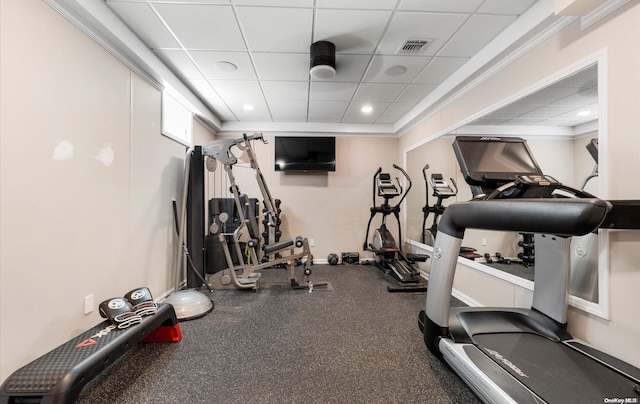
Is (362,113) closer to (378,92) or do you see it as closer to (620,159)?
(378,92)

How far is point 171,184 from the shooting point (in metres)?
3.10

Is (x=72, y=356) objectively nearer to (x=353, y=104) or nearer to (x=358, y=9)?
(x=358, y=9)

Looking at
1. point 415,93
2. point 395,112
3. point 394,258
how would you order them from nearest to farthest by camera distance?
point 415,93, point 394,258, point 395,112

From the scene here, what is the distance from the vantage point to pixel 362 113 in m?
4.25

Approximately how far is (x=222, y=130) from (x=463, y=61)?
4.02 meters

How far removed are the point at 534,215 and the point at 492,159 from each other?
749 mm

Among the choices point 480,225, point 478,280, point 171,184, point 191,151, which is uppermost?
point 191,151

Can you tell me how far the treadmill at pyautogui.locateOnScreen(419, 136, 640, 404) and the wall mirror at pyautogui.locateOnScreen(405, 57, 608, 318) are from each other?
0.15m

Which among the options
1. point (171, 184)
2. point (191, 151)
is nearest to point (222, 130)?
point (191, 151)

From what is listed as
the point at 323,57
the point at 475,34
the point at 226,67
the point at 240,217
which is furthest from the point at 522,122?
the point at 240,217

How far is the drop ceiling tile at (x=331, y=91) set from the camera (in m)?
3.19

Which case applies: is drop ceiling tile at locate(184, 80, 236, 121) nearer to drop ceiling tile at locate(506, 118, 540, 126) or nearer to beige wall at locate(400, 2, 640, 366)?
drop ceiling tile at locate(506, 118, 540, 126)

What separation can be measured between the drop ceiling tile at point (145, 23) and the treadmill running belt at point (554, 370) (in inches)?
139

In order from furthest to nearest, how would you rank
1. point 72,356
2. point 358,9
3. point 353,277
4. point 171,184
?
point 353,277 → point 171,184 → point 358,9 → point 72,356
